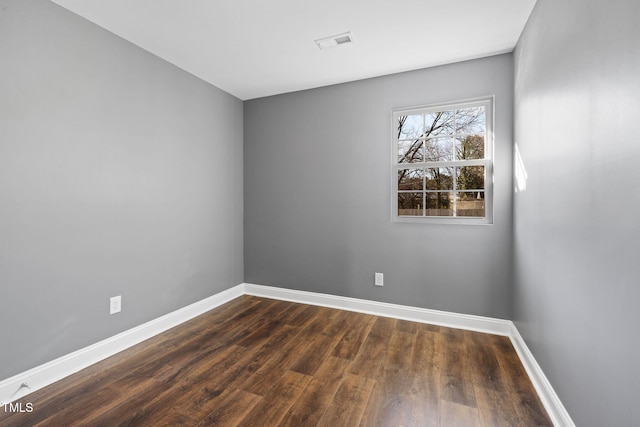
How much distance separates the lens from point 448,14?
6.74 ft

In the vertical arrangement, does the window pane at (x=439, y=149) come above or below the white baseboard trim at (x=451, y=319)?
above

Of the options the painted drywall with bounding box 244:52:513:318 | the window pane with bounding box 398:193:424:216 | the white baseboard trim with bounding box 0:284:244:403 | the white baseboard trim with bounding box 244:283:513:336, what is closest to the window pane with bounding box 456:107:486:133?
the painted drywall with bounding box 244:52:513:318

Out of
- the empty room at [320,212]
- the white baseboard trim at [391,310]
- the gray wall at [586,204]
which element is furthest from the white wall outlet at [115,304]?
the gray wall at [586,204]

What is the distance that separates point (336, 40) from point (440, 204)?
5.88 feet

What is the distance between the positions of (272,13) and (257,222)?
232cm

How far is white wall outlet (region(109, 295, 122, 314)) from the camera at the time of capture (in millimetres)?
2262

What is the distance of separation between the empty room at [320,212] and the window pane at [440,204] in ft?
0.08

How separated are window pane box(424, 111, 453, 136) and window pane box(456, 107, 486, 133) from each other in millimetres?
72

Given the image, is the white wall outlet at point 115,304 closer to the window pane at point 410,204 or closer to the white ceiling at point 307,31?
the white ceiling at point 307,31

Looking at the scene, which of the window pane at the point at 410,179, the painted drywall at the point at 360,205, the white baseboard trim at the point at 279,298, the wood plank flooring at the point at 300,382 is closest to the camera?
the wood plank flooring at the point at 300,382

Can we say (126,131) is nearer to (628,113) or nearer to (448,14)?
(448,14)

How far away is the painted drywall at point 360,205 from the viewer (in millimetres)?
2639

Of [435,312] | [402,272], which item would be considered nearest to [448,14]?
[402,272]

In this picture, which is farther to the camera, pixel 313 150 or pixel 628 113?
pixel 313 150
